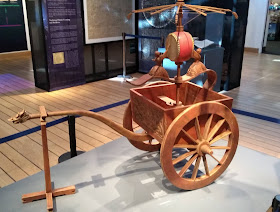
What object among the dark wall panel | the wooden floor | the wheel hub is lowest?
the wooden floor

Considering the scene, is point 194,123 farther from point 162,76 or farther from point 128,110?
point 128,110

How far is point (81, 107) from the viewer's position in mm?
4418

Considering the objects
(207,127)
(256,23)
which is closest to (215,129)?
(207,127)

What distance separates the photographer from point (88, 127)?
3.68 m

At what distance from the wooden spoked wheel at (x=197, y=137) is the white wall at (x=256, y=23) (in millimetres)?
8270

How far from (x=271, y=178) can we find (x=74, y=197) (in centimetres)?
158

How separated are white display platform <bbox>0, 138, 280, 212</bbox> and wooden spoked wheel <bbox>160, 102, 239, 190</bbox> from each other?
14cm

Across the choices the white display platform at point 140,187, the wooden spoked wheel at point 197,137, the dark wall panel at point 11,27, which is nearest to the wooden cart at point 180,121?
the wooden spoked wheel at point 197,137

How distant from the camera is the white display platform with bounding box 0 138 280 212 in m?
2.11

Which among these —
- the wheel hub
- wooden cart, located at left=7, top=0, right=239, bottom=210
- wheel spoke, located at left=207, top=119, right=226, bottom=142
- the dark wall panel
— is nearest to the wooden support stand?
wooden cart, located at left=7, top=0, right=239, bottom=210

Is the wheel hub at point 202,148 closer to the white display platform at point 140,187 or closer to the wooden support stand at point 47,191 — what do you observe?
the white display platform at point 140,187

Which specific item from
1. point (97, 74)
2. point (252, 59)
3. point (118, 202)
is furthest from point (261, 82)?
point (118, 202)

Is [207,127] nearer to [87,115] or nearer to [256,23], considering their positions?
[87,115]

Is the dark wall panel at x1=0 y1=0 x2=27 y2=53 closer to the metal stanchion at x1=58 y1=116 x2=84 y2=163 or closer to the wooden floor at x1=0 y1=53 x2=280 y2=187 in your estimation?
the wooden floor at x1=0 y1=53 x2=280 y2=187
